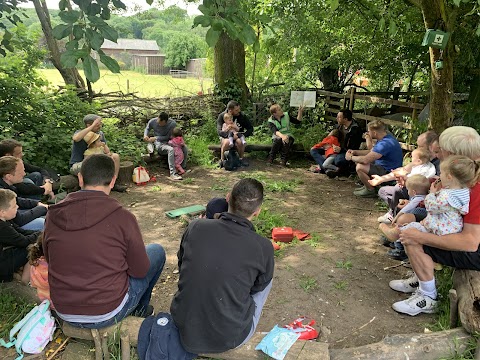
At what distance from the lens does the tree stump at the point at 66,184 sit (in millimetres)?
5943

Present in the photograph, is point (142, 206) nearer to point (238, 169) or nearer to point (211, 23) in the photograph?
point (238, 169)

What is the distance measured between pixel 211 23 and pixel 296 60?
9.87 metres

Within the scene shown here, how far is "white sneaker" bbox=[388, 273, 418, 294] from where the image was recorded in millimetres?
3512

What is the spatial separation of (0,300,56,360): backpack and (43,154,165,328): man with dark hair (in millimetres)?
286

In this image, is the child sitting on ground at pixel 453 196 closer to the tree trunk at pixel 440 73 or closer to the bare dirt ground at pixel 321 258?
the bare dirt ground at pixel 321 258

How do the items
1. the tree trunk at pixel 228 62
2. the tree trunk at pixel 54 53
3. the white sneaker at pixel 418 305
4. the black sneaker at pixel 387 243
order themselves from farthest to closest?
the tree trunk at pixel 228 62 < the tree trunk at pixel 54 53 < the black sneaker at pixel 387 243 < the white sneaker at pixel 418 305

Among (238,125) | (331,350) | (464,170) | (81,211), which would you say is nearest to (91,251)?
(81,211)

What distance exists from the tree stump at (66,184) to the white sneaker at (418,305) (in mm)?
4934

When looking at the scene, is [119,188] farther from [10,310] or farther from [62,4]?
[62,4]

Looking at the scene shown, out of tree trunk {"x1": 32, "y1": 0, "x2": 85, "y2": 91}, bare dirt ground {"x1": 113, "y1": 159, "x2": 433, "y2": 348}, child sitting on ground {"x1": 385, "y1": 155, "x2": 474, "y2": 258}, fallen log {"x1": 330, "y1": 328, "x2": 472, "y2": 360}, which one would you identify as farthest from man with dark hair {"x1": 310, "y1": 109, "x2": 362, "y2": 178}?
tree trunk {"x1": 32, "y1": 0, "x2": 85, "y2": 91}

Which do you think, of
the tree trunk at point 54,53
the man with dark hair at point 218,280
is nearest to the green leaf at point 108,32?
the man with dark hair at point 218,280

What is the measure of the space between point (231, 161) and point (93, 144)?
2.65m

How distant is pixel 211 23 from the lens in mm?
2301

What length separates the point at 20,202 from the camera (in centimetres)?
441
